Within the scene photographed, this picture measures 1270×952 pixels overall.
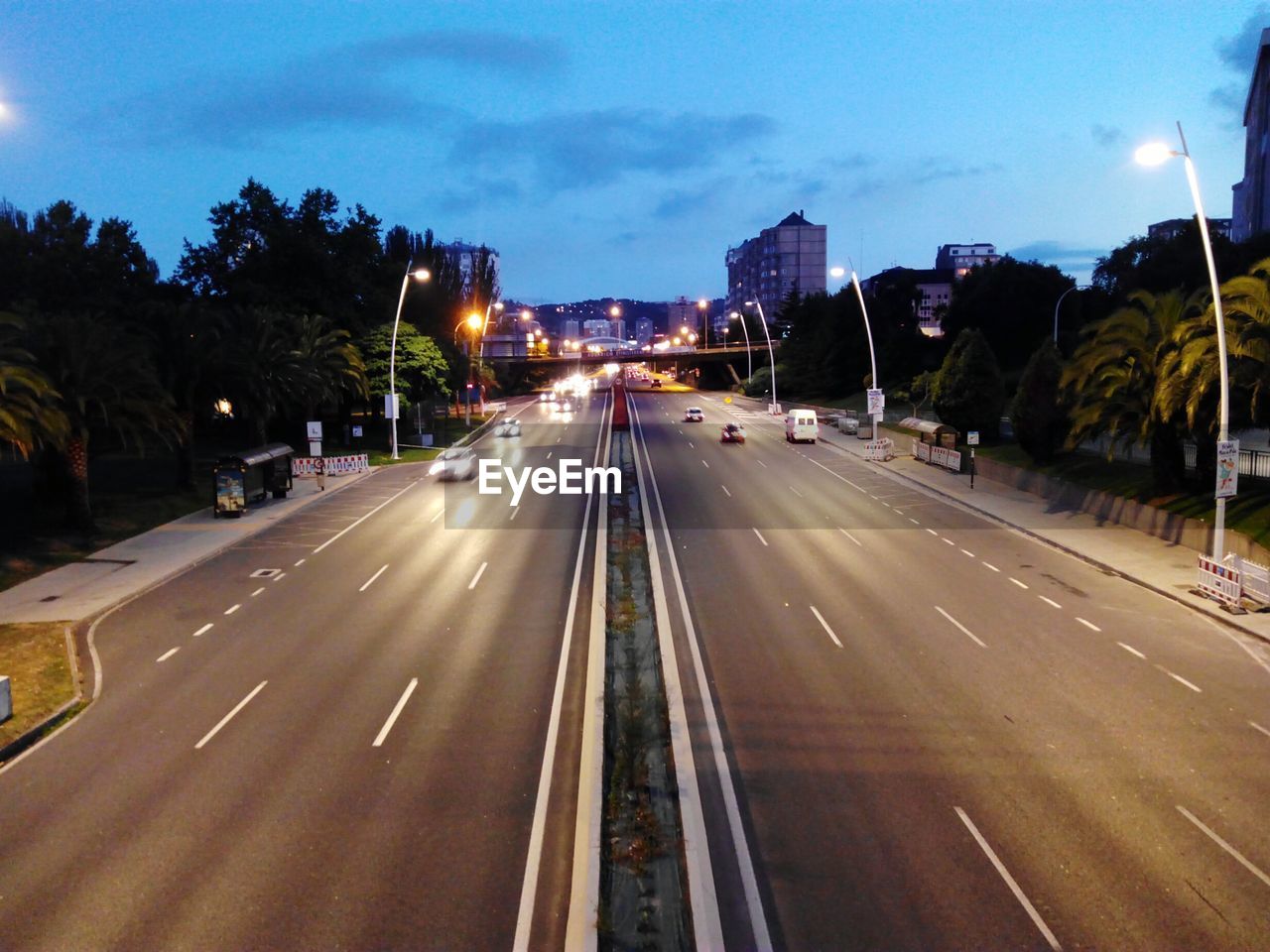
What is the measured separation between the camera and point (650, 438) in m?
66.3

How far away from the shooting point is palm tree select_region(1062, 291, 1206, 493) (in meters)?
31.1

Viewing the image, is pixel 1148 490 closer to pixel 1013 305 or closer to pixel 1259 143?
pixel 1013 305

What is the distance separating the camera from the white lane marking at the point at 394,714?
14.2 m

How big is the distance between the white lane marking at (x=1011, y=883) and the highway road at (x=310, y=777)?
4.67 metres

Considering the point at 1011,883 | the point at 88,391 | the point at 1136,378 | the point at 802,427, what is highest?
the point at 1136,378

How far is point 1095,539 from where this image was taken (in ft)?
97.7

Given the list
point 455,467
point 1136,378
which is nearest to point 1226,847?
point 1136,378

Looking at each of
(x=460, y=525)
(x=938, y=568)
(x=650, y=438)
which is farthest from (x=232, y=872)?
(x=650, y=438)

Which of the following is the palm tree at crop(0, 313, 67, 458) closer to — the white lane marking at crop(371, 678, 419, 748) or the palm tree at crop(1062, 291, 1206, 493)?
the white lane marking at crop(371, 678, 419, 748)

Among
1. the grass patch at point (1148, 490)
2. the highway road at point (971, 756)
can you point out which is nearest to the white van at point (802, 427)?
the grass patch at point (1148, 490)

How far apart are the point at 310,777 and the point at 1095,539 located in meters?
25.5

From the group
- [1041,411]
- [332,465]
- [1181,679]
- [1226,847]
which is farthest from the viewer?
[332,465]

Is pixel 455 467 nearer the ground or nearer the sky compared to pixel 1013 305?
nearer the ground

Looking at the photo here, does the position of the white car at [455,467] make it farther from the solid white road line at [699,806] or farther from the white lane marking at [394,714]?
the white lane marking at [394,714]
